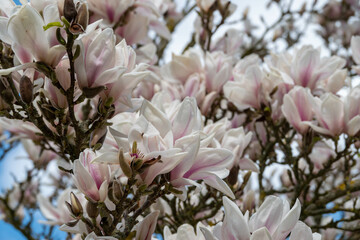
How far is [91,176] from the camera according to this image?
0.94m

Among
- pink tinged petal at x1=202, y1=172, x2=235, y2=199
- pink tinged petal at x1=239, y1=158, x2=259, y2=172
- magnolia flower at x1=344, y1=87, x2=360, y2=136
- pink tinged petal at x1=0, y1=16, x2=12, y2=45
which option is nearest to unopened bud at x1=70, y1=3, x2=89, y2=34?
pink tinged petal at x1=0, y1=16, x2=12, y2=45

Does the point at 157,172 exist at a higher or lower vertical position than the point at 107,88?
lower

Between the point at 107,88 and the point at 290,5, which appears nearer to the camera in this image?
the point at 107,88

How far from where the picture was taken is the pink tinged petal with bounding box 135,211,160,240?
971mm

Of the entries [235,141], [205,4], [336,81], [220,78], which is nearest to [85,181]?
[235,141]

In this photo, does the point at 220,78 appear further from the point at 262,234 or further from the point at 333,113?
the point at 262,234

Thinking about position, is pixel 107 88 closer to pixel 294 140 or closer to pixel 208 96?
pixel 208 96

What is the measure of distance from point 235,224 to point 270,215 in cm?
8

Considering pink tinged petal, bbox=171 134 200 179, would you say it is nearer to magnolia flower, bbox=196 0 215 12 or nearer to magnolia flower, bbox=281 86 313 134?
magnolia flower, bbox=281 86 313 134

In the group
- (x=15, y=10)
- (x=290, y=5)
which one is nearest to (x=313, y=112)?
(x=15, y=10)

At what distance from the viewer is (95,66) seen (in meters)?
0.95

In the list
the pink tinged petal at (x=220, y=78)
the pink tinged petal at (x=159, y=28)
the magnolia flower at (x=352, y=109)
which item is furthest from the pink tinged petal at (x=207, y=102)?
the magnolia flower at (x=352, y=109)

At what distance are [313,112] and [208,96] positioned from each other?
397 millimetres

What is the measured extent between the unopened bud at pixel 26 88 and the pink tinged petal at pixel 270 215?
1.78ft
